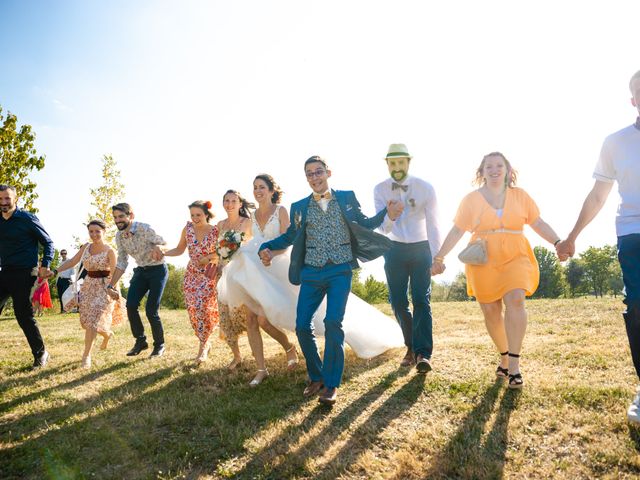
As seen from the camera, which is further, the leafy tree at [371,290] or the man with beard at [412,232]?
the leafy tree at [371,290]

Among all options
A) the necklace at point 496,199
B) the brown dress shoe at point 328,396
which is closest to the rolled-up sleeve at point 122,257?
the brown dress shoe at point 328,396

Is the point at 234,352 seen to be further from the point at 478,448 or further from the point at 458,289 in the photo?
the point at 458,289

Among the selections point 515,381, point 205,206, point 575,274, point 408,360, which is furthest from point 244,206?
point 575,274

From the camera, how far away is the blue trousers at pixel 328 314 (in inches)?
196

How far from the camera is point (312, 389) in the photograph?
5.29 m

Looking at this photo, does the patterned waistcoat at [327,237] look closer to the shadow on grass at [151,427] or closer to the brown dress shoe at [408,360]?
the shadow on grass at [151,427]

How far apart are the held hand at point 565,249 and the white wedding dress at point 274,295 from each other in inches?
113

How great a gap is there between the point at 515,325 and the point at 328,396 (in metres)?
1.98

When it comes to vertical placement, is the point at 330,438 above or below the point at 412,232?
below

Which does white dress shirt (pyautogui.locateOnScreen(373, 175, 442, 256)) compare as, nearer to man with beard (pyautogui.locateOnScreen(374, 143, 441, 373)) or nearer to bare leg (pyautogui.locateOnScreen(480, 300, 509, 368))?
man with beard (pyautogui.locateOnScreen(374, 143, 441, 373))

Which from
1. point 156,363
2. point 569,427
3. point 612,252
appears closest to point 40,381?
point 156,363

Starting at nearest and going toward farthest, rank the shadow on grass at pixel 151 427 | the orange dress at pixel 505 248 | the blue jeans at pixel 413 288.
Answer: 1. the shadow on grass at pixel 151 427
2. the orange dress at pixel 505 248
3. the blue jeans at pixel 413 288

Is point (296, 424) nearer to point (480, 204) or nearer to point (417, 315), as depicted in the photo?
point (417, 315)

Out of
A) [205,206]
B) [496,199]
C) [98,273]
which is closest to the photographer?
[496,199]
